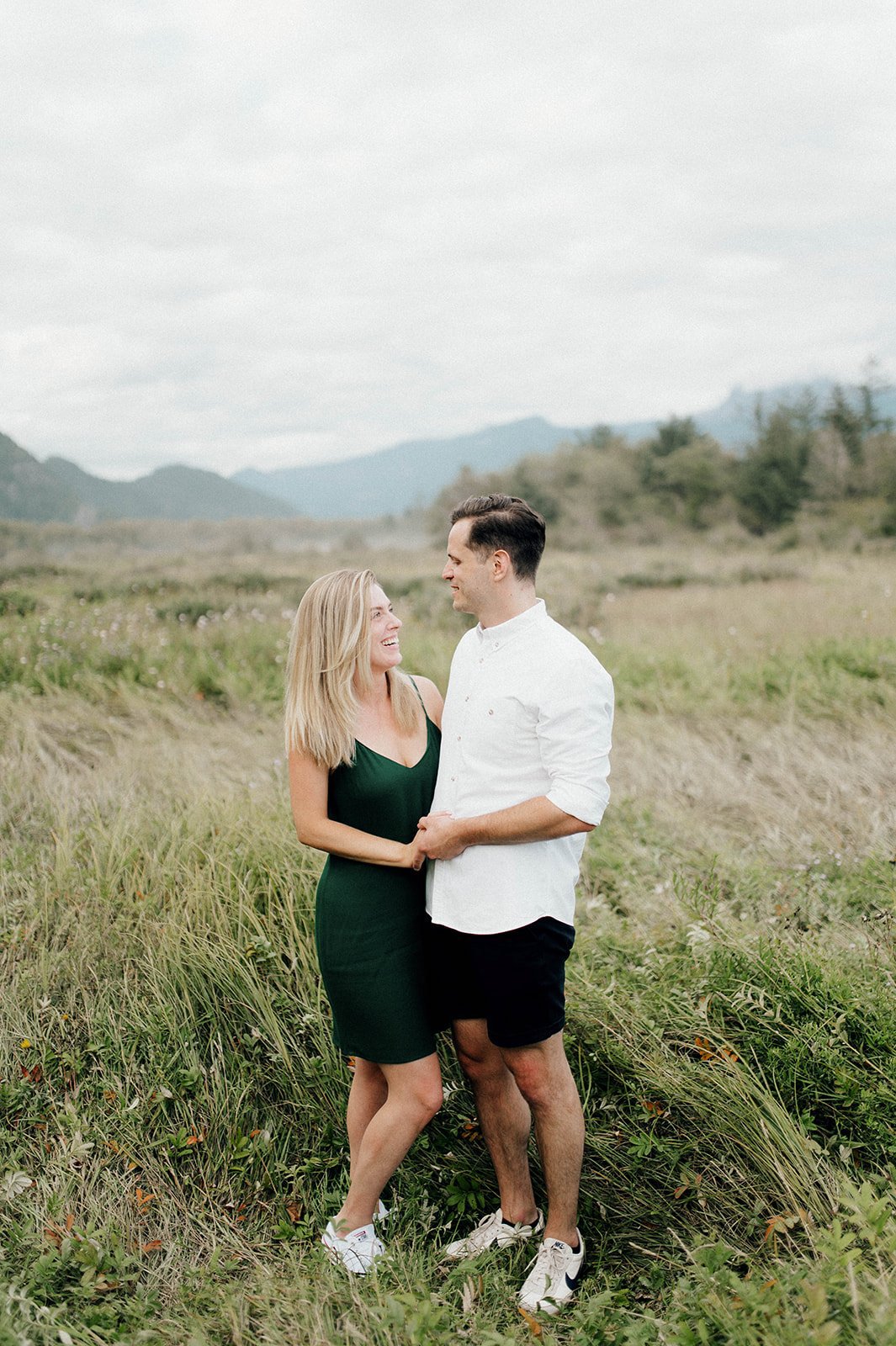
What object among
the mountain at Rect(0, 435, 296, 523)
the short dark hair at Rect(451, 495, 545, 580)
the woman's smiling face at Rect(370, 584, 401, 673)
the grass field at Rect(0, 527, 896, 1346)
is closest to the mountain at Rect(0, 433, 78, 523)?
the mountain at Rect(0, 435, 296, 523)

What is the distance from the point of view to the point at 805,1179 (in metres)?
2.52

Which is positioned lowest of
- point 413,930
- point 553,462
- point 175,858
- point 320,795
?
point 175,858

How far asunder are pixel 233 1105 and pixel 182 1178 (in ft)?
1.04

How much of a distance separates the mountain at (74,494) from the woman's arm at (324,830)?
25.3 metres

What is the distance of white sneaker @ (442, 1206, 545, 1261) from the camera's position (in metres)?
2.73

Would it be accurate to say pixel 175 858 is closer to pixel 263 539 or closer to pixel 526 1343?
pixel 526 1343

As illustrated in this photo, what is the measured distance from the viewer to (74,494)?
34312mm

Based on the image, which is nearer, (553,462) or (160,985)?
(160,985)

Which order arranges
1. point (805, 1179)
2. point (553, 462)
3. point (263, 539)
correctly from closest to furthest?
point (805, 1179) < point (263, 539) < point (553, 462)

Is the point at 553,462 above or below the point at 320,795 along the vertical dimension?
above

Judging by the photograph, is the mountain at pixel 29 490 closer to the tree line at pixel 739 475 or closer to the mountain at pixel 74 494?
the mountain at pixel 74 494

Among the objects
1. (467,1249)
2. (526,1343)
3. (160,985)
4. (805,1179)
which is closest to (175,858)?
(160,985)

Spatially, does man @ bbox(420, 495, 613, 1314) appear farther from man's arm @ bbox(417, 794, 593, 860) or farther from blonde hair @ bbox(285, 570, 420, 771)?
blonde hair @ bbox(285, 570, 420, 771)

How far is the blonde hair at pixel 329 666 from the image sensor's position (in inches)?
106
